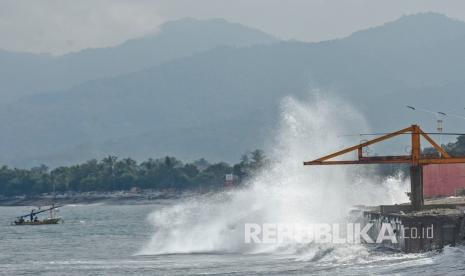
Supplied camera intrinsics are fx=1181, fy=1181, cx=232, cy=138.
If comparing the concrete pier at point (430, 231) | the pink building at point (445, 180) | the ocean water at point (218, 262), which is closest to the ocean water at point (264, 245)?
the ocean water at point (218, 262)

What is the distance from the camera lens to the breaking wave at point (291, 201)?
84062 millimetres

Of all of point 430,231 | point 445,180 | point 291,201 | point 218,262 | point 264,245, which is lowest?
point 218,262

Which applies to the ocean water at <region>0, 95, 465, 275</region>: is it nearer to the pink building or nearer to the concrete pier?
the concrete pier

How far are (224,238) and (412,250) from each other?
26117 mm

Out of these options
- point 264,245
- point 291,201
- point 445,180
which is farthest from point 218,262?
point 445,180

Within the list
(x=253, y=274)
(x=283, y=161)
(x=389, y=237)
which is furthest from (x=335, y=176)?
(x=253, y=274)

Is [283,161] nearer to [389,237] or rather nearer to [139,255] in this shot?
[139,255]

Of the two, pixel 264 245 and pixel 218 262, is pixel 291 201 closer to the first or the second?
pixel 264 245

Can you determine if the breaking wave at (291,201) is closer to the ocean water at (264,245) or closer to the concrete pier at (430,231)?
the ocean water at (264,245)

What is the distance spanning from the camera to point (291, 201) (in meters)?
102

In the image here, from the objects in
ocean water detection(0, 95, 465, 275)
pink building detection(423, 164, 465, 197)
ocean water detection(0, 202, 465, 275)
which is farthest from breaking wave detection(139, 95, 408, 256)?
pink building detection(423, 164, 465, 197)

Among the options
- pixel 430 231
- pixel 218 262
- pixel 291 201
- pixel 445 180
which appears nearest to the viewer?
pixel 430 231

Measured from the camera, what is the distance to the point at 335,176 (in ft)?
405

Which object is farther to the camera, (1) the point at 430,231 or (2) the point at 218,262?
(2) the point at 218,262
